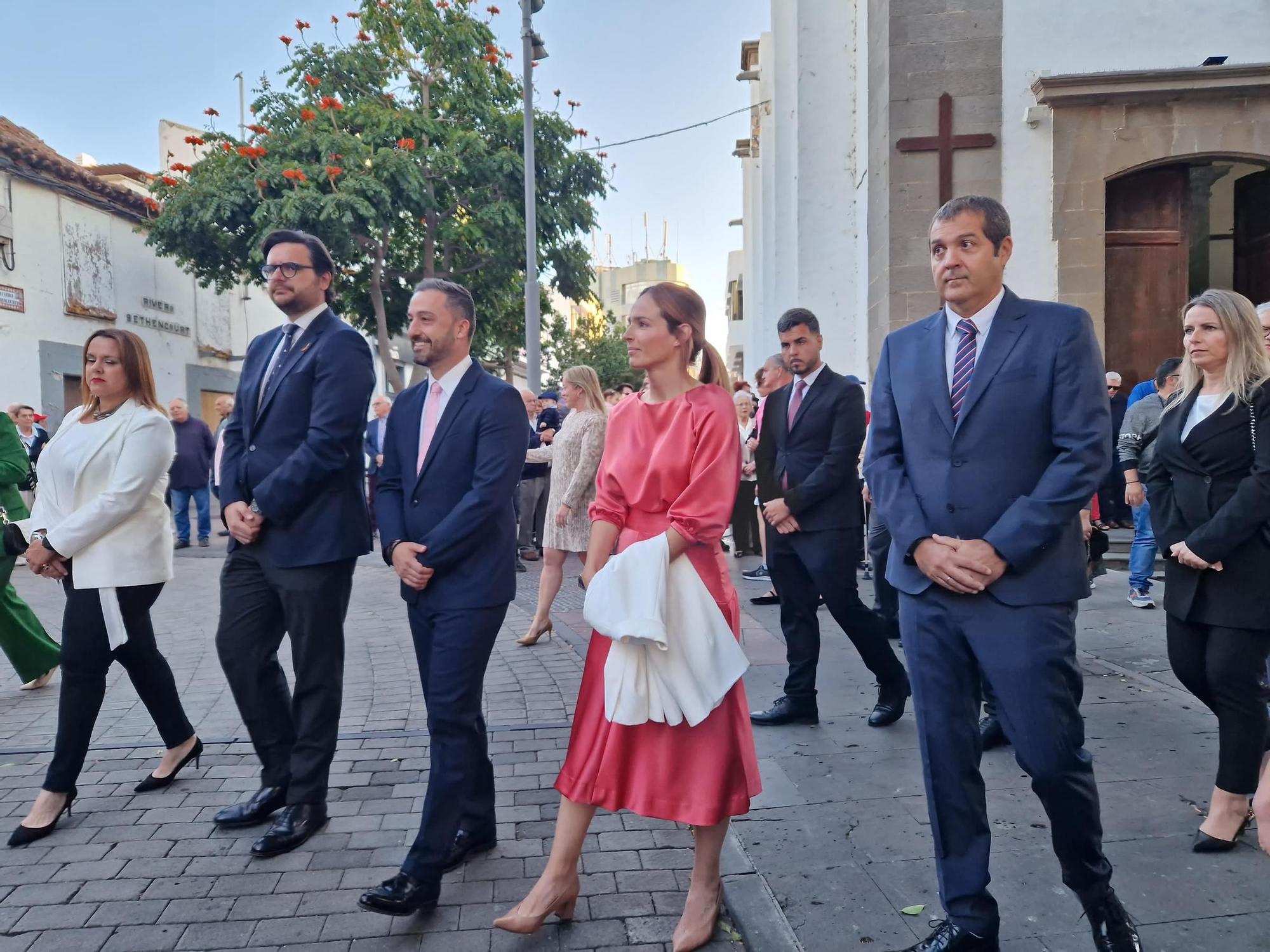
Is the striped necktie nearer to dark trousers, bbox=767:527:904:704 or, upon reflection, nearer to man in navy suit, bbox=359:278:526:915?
man in navy suit, bbox=359:278:526:915

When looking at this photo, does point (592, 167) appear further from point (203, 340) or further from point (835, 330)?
point (203, 340)

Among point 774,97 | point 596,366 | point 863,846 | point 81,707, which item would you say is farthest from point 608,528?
point 596,366

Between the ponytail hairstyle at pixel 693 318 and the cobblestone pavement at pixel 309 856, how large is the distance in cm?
168

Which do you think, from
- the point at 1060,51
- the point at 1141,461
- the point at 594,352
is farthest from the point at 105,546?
the point at 594,352

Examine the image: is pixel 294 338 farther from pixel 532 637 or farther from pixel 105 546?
pixel 532 637

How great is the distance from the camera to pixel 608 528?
312 cm

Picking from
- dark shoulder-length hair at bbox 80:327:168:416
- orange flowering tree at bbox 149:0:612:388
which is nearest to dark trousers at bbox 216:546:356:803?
dark shoulder-length hair at bbox 80:327:168:416

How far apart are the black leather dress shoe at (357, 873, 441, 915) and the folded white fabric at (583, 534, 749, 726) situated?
799mm

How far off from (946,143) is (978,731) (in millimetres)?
9260

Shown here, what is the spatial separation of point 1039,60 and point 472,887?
10421mm

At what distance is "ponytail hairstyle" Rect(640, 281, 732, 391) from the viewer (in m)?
3.15

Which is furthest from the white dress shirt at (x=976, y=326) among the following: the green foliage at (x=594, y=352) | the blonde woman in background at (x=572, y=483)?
the green foliage at (x=594, y=352)

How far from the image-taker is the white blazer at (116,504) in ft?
13.2

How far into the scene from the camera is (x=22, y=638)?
5973 mm
